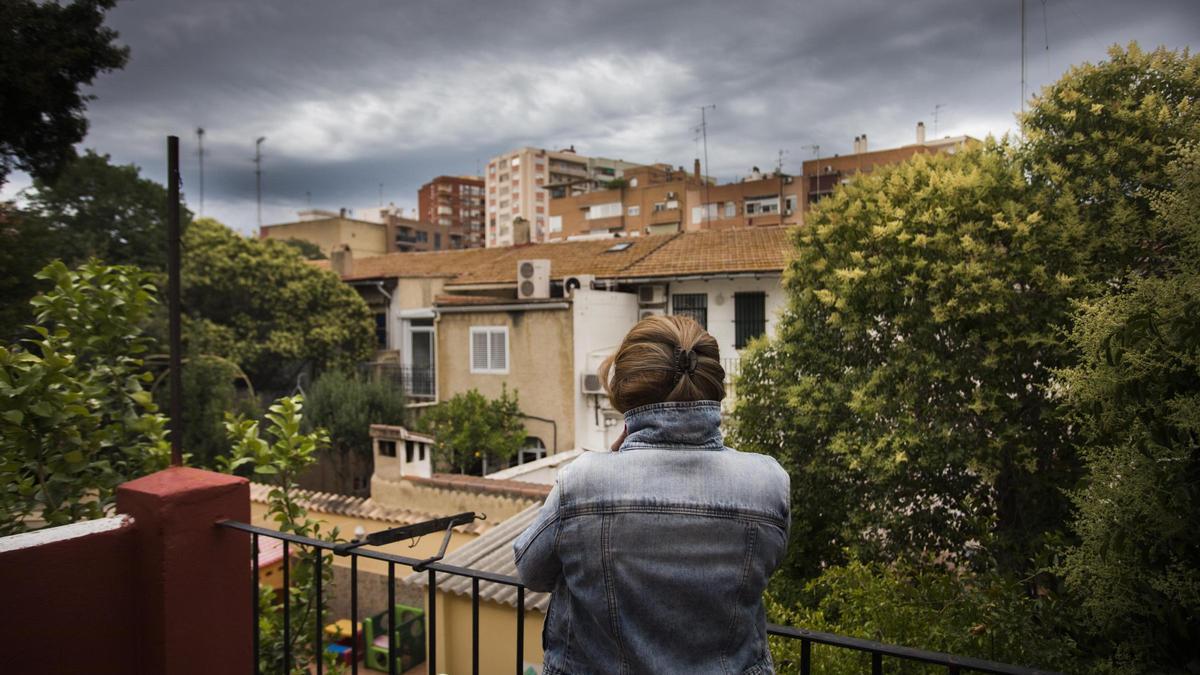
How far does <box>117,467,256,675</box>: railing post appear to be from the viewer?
2891 millimetres

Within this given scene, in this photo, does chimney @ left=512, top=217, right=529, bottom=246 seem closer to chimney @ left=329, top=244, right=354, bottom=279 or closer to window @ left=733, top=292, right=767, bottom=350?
chimney @ left=329, top=244, right=354, bottom=279

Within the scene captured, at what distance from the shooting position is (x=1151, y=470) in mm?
3156

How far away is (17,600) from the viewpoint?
260cm

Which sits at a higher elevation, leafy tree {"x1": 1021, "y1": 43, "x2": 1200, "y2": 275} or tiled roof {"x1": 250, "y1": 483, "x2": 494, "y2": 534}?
leafy tree {"x1": 1021, "y1": 43, "x2": 1200, "y2": 275}

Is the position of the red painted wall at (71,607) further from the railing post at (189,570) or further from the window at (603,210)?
the window at (603,210)

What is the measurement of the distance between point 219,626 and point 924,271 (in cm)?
797

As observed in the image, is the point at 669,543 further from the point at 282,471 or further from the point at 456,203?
the point at 456,203

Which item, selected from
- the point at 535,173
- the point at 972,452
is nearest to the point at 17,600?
the point at 972,452

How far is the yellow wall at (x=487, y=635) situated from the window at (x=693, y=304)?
10608 mm

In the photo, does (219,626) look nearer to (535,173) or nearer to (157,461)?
(157,461)

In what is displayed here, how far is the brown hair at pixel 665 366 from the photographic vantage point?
1590mm

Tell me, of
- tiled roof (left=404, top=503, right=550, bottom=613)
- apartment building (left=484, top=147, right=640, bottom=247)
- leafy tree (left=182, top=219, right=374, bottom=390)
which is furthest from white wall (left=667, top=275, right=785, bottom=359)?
apartment building (left=484, top=147, right=640, bottom=247)

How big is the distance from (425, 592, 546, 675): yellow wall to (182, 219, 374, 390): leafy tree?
52.6ft

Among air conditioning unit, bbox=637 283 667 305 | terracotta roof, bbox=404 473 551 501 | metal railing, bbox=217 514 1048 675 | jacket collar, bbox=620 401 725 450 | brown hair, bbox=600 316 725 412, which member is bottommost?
terracotta roof, bbox=404 473 551 501
